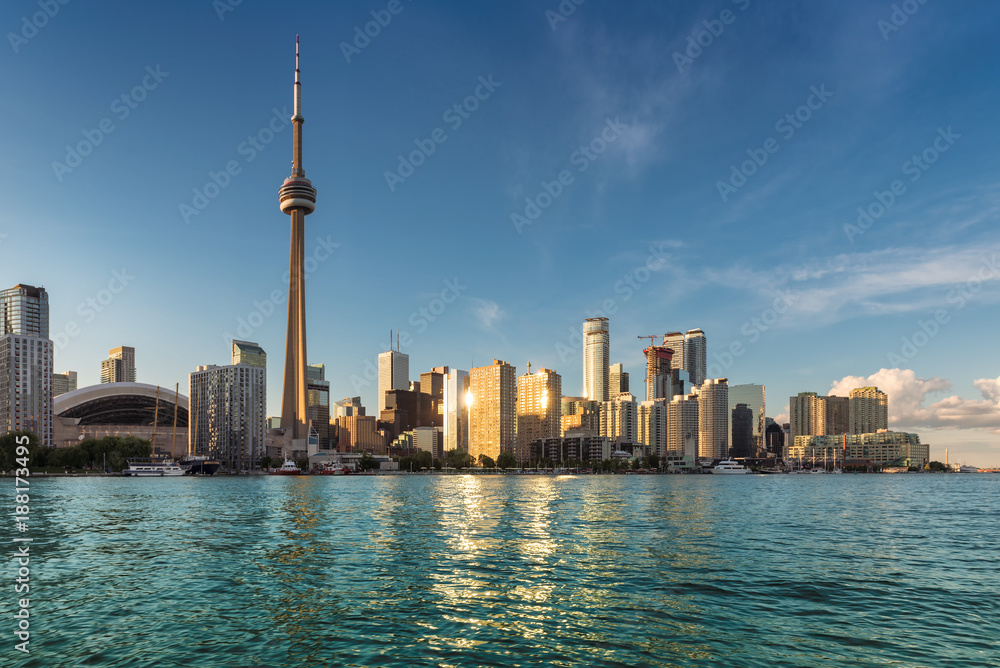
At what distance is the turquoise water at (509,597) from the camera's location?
2262 centimetres

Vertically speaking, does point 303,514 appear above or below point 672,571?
below

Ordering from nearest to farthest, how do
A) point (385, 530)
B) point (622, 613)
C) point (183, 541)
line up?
point (622, 613), point (183, 541), point (385, 530)

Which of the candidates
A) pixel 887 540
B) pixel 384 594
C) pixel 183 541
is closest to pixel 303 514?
pixel 183 541

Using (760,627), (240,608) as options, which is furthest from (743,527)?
(240,608)

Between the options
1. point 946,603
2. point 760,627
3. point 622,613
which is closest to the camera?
point 760,627

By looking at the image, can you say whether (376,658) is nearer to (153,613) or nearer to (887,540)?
(153,613)

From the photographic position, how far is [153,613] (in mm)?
27922

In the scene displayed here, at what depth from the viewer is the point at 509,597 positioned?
3109cm

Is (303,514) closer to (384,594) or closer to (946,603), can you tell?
(384,594)

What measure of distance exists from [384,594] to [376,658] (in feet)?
33.3

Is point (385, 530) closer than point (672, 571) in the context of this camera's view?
No

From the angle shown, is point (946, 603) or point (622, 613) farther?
point (946, 603)

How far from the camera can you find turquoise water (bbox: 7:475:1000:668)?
2262cm

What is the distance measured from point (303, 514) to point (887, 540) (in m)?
64.4
